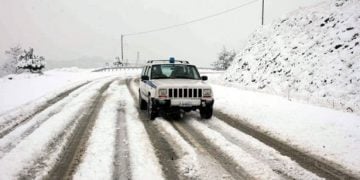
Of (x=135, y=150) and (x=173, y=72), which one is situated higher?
(x=173, y=72)

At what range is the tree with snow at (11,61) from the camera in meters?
87.7

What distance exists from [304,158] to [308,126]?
288 cm

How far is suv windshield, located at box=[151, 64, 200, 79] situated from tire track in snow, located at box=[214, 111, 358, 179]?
9.19 feet

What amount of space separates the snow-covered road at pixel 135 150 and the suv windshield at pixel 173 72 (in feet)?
4.85

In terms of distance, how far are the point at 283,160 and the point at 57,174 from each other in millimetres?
4146

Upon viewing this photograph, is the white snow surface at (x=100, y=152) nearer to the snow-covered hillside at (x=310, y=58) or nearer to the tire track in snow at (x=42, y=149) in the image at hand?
the tire track in snow at (x=42, y=149)

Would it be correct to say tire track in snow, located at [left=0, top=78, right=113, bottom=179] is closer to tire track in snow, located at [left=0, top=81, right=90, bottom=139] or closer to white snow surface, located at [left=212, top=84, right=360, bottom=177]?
tire track in snow, located at [left=0, top=81, right=90, bottom=139]

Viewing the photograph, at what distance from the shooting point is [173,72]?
11.1 meters

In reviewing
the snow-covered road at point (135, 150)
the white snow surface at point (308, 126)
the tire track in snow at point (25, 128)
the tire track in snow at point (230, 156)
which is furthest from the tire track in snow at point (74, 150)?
the white snow surface at point (308, 126)

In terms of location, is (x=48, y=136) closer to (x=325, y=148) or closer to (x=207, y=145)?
(x=207, y=145)

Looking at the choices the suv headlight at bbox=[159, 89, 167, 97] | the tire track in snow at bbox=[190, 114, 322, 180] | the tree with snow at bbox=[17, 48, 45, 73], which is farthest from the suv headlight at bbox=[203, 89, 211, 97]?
Answer: the tree with snow at bbox=[17, 48, 45, 73]

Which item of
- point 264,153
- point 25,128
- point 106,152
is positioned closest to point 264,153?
point 264,153

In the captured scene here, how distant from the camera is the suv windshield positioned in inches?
435

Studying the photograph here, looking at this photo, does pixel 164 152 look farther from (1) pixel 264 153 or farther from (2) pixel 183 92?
(2) pixel 183 92
